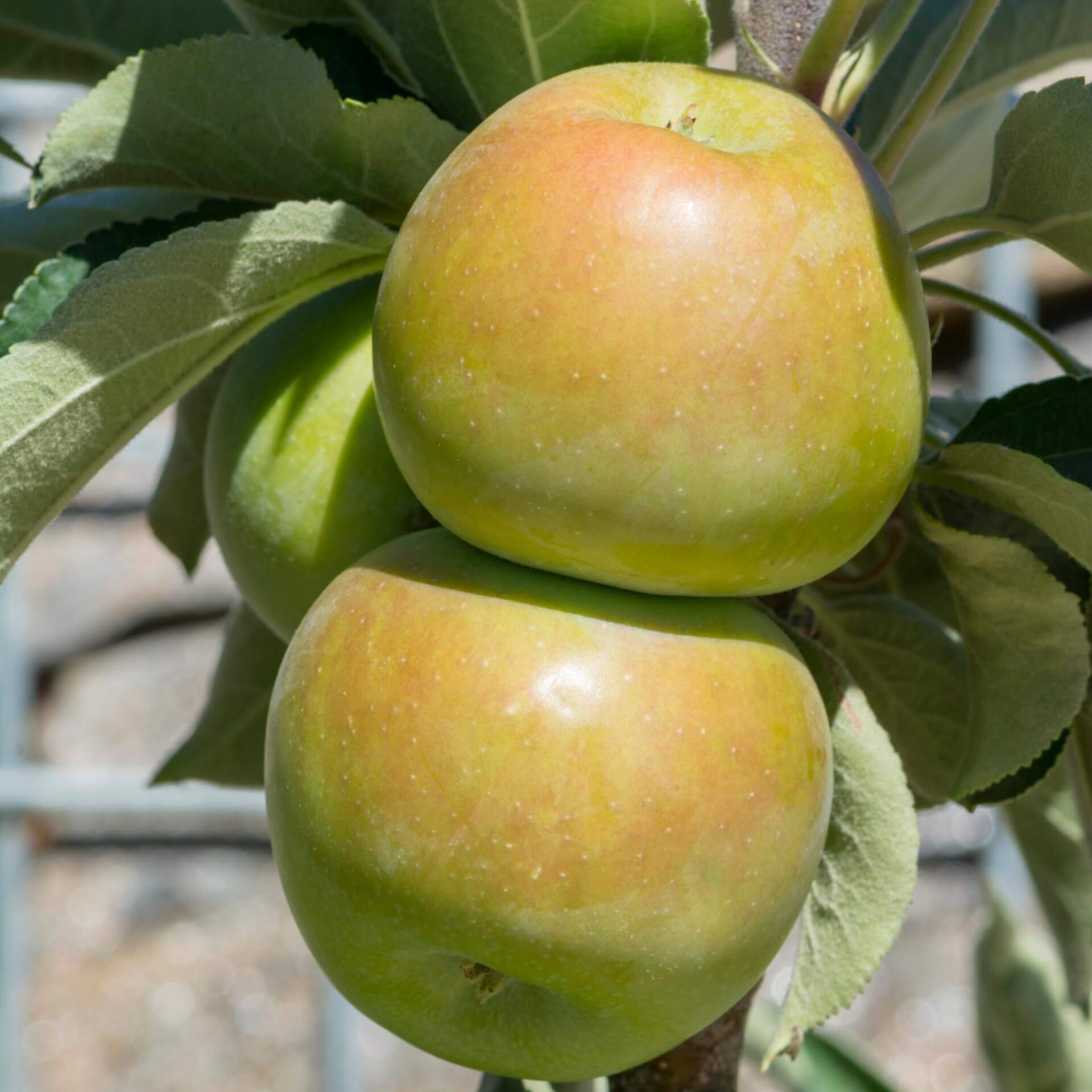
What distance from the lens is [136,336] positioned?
1.42ft

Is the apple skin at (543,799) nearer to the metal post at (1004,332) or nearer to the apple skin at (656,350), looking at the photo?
the apple skin at (656,350)

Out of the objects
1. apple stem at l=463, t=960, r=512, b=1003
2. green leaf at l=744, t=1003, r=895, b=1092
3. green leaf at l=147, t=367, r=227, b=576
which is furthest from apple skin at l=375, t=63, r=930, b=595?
green leaf at l=744, t=1003, r=895, b=1092

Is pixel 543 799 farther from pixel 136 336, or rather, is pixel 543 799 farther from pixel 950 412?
pixel 950 412

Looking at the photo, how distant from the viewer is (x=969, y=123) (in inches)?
28.2

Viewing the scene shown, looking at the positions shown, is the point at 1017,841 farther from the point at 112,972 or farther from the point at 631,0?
the point at 112,972

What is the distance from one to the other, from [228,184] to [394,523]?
14 centimetres

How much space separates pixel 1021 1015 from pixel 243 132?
718 mm

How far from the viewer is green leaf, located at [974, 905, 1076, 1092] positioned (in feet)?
2.84

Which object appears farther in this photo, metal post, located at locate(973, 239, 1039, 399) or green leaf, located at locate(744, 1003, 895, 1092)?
metal post, located at locate(973, 239, 1039, 399)

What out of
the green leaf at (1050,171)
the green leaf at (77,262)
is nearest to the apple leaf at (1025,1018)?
the green leaf at (1050,171)

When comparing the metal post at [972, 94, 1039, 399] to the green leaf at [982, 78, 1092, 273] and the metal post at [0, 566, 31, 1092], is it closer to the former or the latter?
the metal post at [0, 566, 31, 1092]

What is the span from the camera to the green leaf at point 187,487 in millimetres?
616

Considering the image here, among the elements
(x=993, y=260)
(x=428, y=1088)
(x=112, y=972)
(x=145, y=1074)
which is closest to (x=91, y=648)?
(x=112, y=972)

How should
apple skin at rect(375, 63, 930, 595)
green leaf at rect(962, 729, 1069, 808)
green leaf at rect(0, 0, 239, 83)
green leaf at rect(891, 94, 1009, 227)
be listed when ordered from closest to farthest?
apple skin at rect(375, 63, 930, 595) < green leaf at rect(962, 729, 1069, 808) < green leaf at rect(0, 0, 239, 83) < green leaf at rect(891, 94, 1009, 227)
